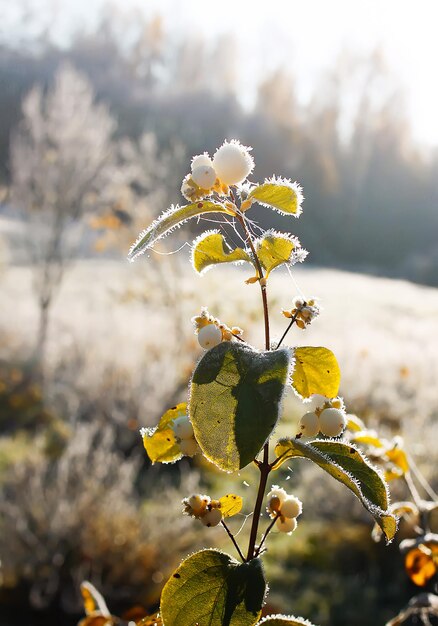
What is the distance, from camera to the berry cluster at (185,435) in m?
0.37

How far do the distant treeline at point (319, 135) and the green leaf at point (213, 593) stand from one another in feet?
56.5

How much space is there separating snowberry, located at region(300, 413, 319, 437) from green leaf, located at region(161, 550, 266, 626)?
90mm

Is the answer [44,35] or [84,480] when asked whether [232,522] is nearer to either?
[84,480]

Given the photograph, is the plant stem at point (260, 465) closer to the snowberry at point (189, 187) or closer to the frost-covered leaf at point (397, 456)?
the snowberry at point (189, 187)

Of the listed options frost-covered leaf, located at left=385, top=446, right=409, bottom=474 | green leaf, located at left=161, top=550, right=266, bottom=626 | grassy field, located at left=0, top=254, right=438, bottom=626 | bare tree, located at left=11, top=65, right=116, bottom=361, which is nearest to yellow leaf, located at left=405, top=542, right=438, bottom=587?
frost-covered leaf, located at left=385, top=446, right=409, bottom=474

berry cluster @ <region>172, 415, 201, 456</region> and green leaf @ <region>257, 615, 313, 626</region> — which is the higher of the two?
berry cluster @ <region>172, 415, 201, 456</region>

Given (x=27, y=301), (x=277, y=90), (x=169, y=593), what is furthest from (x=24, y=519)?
(x=277, y=90)

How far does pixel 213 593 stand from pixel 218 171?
24 centimetres

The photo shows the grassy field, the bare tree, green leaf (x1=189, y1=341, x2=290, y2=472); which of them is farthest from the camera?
the bare tree

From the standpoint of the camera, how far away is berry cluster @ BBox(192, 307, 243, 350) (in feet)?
1.17

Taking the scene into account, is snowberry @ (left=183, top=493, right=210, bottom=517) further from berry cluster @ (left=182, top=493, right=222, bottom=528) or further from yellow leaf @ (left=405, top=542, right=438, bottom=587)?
yellow leaf @ (left=405, top=542, right=438, bottom=587)

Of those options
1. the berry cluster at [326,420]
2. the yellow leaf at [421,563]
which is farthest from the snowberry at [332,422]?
the yellow leaf at [421,563]

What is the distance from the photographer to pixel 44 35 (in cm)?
1734

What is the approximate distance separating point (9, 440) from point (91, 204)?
2.57 meters
